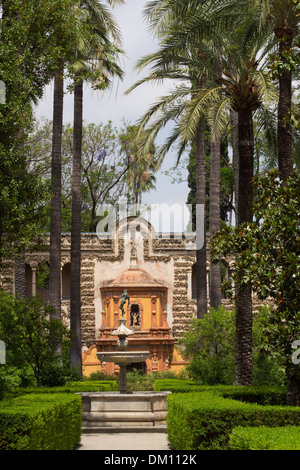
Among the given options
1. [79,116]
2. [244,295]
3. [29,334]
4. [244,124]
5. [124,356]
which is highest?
[79,116]

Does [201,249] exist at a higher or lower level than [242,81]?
lower

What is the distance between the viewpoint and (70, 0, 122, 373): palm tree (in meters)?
21.6

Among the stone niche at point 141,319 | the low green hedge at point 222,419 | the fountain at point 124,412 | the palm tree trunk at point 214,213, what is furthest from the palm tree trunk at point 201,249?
the low green hedge at point 222,419

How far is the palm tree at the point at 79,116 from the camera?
2158 cm

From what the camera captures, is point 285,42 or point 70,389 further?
point 70,389

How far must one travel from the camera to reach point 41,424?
889cm

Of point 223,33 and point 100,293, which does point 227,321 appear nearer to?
point 223,33

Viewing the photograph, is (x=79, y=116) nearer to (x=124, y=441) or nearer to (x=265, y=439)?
(x=124, y=441)

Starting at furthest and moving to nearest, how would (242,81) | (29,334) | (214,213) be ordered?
(214,213)
(29,334)
(242,81)

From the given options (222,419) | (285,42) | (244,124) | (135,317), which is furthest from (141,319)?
(222,419)

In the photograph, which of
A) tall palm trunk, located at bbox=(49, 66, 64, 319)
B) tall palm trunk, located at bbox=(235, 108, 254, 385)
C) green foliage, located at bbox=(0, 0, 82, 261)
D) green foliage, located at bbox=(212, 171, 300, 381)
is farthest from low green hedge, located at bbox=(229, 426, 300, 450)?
tall palm trunk, located at bbox=(49, 66, 64, 319)

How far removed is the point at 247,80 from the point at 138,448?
749cm

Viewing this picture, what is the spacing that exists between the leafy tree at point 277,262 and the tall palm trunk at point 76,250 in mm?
11017

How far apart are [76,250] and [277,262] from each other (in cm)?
1206
